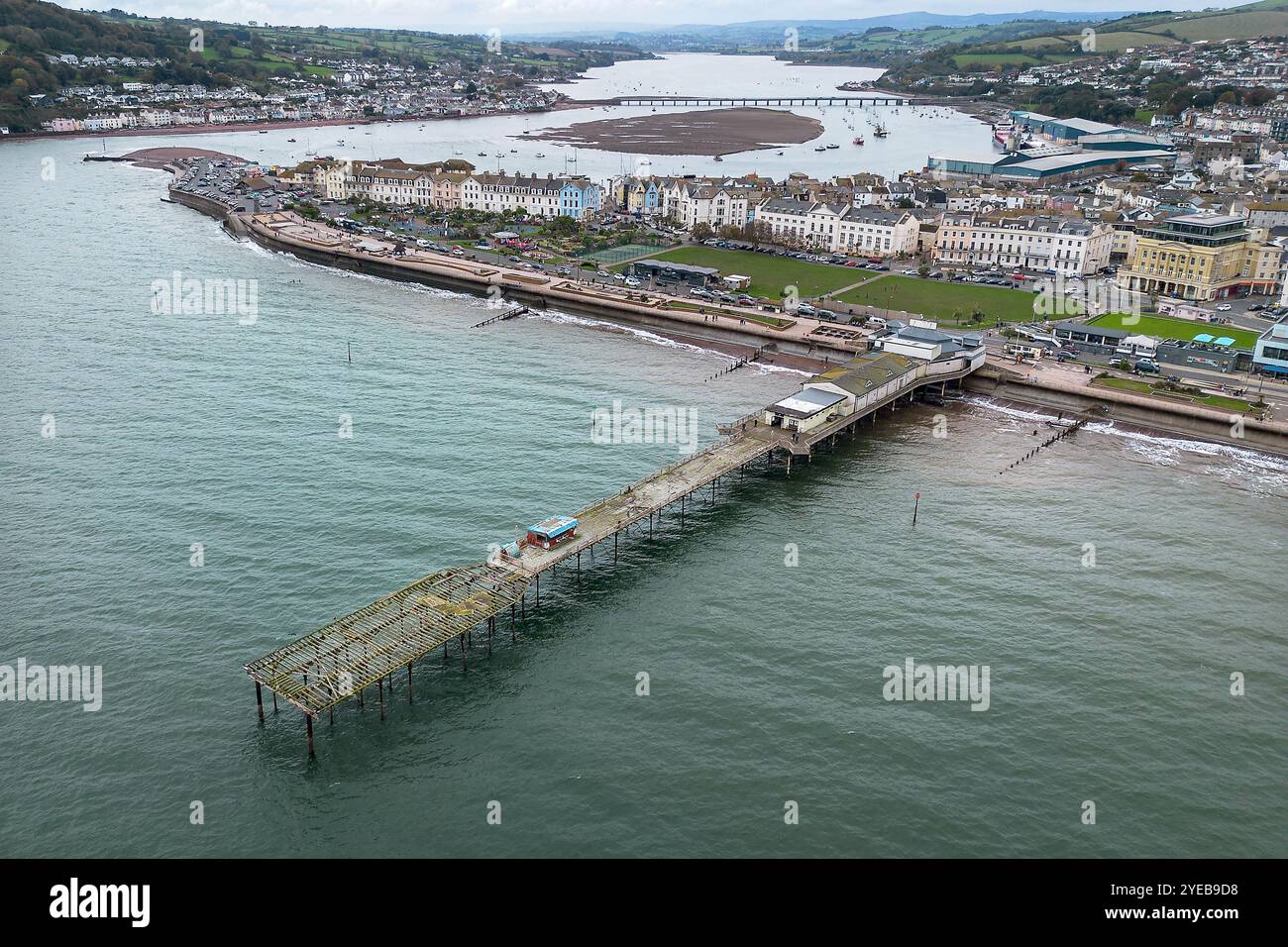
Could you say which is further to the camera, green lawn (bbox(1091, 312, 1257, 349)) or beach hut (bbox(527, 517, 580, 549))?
Answer: green lawn (bbox(1091, 312, 1257, 349))

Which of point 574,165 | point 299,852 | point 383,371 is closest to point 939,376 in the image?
point 383,371

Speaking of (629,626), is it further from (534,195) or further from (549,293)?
(534,195)

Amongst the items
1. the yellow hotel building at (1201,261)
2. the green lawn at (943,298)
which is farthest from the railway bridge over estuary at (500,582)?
the yellow hotel building at (1201,261)

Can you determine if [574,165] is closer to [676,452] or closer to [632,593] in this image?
[676,452]

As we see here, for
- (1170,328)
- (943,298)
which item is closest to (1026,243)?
(943,298)

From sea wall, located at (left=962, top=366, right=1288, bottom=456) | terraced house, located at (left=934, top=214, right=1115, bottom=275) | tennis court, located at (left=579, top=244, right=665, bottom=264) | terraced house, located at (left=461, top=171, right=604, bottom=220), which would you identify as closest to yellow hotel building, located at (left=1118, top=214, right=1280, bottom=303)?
terraced house, located at (left=934, top=214, right=1115, bottom=275)

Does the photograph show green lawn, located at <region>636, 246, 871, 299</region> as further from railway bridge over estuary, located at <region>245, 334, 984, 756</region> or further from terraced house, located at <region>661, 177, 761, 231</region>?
railway bridge over estuary, located at <region>245, 334, 984, 756</region>

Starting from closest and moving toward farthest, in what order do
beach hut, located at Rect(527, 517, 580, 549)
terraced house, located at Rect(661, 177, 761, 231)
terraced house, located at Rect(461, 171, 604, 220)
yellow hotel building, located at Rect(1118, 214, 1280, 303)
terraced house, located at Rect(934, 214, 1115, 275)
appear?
1. beach hut, located at Rect(527, 517, 580, 549)
2. yellow hotel building, located at Rect(1118, 214, 1280, 303)
3. terraced house, located at Rect(934, 214, 1115, 275)
4. terraced house, located at Rect(661, 177, 761, 231)
5. terraced house, located at Rect(461, 171, 604, 220)
